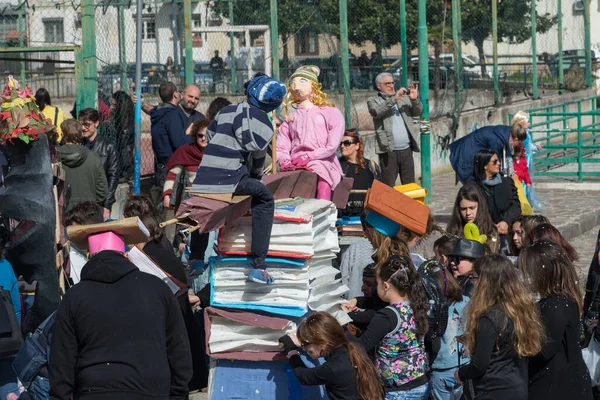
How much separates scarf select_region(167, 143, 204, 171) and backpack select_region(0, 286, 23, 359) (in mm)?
3675

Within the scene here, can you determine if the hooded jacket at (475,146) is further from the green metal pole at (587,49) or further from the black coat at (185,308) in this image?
the green metal pole at (587,49)

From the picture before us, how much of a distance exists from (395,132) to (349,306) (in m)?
7.04

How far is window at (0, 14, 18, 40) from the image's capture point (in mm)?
12320

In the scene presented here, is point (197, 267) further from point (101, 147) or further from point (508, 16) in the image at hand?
point (508, 16)

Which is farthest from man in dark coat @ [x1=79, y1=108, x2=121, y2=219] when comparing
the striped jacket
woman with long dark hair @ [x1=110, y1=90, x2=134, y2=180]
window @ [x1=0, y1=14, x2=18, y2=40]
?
the striped jacket

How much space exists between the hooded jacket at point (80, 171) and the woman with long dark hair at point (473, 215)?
354cm

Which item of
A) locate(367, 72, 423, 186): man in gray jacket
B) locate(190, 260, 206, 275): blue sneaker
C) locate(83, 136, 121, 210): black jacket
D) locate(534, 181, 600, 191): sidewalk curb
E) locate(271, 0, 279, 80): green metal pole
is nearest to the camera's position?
locate(190, 260, 206, 275): blue sneaker

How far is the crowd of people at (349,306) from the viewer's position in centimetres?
504

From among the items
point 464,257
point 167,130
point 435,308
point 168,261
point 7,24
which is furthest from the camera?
point 7,24

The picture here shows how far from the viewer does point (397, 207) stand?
23.0 ft

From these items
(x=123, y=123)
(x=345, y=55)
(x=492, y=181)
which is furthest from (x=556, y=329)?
(x=345, y=55)

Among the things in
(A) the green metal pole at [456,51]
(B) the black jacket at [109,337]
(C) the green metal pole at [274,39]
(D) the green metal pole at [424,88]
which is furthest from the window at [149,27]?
(B) the black jacket at [109,337]

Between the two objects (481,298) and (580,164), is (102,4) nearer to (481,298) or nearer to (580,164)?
(481,298)

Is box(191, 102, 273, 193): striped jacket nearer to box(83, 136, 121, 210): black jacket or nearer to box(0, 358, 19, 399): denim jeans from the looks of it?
box(0, 358, 19, 399): denim jeans
